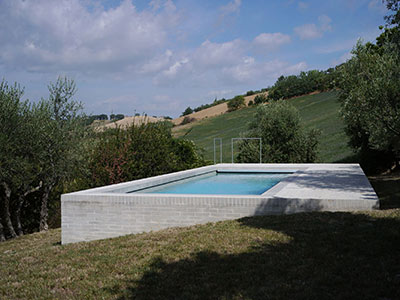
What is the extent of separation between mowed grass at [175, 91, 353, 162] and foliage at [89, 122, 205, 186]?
1369 centimetres

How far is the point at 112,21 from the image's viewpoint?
12.2m

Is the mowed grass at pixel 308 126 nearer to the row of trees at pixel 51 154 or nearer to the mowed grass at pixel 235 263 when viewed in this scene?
the row of trees at pixel 51 154

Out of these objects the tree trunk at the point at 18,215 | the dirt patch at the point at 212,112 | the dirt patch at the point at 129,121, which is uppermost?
the dirt patch at the point at 212,112

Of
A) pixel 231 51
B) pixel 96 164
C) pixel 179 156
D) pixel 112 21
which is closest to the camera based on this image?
pixel 96 164

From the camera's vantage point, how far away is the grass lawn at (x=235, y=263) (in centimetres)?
369

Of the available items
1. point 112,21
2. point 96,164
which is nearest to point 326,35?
point 112,21

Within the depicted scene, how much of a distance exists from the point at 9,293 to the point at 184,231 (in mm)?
2703

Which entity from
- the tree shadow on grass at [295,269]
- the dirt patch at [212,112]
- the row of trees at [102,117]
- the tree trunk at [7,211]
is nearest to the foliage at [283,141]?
the row of trees at [102,117]

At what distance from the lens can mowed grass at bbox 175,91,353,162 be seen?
28.0 m

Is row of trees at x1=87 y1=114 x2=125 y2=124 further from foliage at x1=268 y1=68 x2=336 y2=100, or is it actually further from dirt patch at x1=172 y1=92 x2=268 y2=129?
foliage at x1=268 y1=68 x2=336 y2=100

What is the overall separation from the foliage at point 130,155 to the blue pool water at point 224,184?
1.16 m

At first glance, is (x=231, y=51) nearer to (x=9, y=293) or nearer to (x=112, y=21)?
(x=112, y=21)

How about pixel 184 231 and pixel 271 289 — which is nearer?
pixel 271 289

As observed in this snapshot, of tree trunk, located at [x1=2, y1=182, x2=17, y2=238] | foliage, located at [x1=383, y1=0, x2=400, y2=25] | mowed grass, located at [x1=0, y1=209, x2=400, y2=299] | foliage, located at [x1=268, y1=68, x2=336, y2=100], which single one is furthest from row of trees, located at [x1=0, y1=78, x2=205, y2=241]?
foliage, located at [x1=268, y1=68, x2=336, y2=100]
